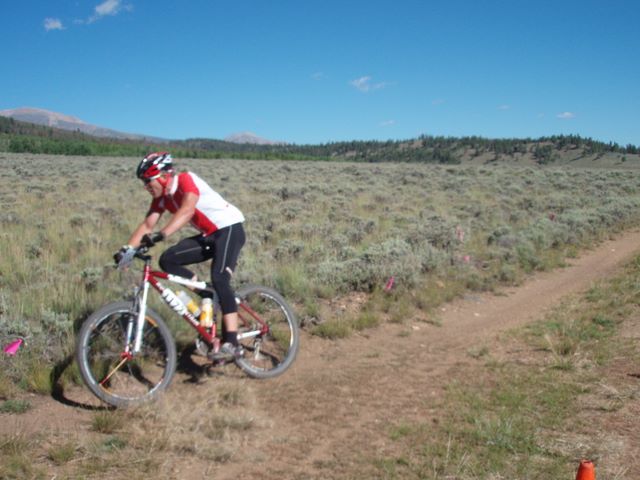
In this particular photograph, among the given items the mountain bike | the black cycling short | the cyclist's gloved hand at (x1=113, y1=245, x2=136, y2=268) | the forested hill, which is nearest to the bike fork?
the mountain bike

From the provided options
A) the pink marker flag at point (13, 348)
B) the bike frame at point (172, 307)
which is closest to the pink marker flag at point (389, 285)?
the bike frame at point (172, 307)

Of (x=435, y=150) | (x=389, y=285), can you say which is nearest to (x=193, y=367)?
(x=389, y=285)

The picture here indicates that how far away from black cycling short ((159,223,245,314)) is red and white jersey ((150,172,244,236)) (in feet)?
0.25

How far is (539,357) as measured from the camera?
573cm

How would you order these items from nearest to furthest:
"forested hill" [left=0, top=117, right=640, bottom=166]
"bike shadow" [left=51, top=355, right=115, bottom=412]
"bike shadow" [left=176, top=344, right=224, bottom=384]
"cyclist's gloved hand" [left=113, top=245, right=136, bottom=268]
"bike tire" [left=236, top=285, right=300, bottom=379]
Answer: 1. "cyclist's gloved hand" [left=113, top=245, right=136, bottom=268]
2. "bike shadow" [left=51, top=355, right=115, bottom=412]
3. "bike shadow" [left=176, top=344, right=224, bottom=384]
4. "bike tire" [left=236, top=285, right=300, bottom=379]
5. "forested hill" [left=0, top=117, right=640, bottom=166]

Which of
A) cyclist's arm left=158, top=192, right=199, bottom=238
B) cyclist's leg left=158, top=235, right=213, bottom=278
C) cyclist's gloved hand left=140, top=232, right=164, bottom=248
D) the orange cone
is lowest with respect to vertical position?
the orange cone

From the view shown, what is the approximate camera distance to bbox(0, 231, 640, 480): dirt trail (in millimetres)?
3684

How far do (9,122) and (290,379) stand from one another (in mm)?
139177

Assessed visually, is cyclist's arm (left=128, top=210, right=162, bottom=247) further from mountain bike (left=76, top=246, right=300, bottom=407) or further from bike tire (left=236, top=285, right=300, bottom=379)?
bike tire (left=236, top=285, right=300, bottom=379)

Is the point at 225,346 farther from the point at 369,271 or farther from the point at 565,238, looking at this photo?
the point at 565,238

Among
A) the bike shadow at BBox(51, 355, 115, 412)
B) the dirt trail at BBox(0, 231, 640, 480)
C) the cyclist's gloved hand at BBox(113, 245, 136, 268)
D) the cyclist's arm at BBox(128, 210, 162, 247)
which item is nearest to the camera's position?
the dirt trail at BBox(0, 231, 640, 480)

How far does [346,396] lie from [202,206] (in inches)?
87.1

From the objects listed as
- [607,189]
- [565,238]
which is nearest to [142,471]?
[565,238]

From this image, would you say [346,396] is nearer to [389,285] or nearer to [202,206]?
[202,206]
